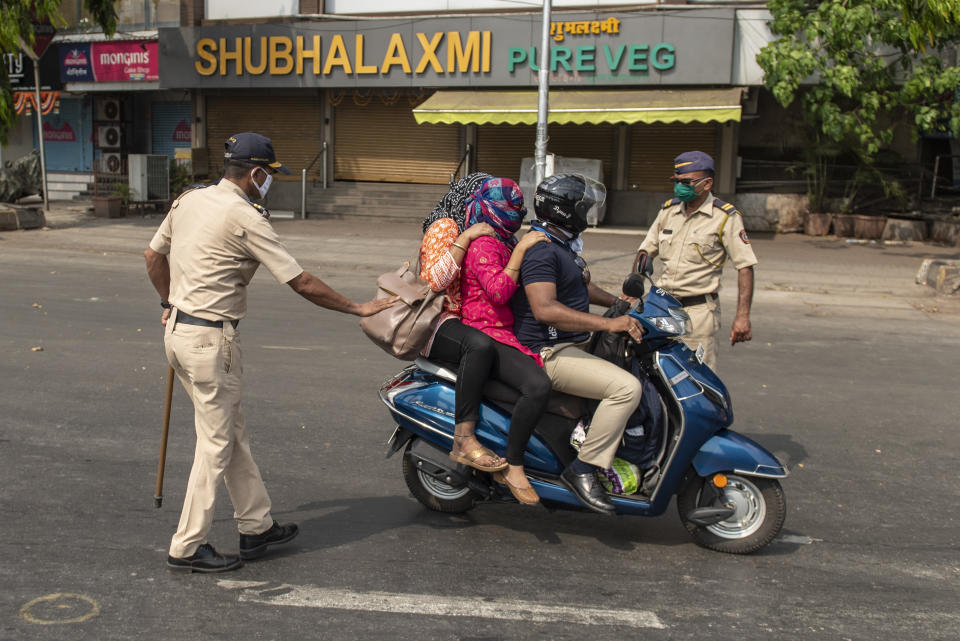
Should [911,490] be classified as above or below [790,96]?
below

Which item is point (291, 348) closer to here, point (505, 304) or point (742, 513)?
point (505, 304)

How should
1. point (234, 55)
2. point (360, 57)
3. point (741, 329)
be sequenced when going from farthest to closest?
1. point (234, 55)
2. point (360, 57)
3. point (741, 329)

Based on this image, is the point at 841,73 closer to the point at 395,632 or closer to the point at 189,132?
the point at 395,632

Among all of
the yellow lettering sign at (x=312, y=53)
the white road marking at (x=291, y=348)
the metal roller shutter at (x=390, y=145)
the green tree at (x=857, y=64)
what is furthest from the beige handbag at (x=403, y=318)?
the yellow lettering sign at (x=312, y=53)

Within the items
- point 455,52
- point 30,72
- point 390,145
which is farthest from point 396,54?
point 30,72

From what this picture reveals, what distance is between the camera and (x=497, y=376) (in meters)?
4.43

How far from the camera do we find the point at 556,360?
441cm

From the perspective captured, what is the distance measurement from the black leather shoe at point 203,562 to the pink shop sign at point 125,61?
23.3 meters

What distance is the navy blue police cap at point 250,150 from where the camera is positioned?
400cm

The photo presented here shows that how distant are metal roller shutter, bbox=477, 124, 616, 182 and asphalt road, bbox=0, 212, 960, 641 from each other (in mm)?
13135

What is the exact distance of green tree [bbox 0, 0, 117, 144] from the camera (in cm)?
1708

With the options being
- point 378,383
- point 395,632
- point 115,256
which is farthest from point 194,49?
point 395,632

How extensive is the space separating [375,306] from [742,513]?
2.00m

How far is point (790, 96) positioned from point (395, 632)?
590 inches
